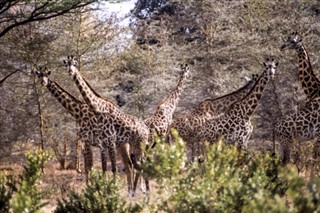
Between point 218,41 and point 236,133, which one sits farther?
point 218,41

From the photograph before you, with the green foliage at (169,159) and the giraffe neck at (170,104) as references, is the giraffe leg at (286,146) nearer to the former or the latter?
the giraffe neck at (170,104)

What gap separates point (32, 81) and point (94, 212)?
13.0 m

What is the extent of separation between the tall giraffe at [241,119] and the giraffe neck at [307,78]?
2.69 ft

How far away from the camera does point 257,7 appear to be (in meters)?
22.6

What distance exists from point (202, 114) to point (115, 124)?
3.36m

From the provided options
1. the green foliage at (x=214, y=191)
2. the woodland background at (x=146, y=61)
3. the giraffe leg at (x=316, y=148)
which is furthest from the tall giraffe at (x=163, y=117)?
the green foliage at (x=214, y=191)

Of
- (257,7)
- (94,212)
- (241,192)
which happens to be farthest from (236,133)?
(257,7)

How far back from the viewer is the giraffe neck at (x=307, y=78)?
13.1m

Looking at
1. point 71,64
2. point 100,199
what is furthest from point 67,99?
point 100,199

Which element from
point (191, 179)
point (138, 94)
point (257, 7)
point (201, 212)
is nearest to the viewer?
point (201, 212)

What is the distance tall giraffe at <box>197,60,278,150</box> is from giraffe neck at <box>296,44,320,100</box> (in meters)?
0.82

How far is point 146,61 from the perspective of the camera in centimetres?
2194

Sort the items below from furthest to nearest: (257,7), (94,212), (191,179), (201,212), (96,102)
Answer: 1. (257,7)
2. (96,102)
3. (94,212)
4. (191,179)
5. (201,212)

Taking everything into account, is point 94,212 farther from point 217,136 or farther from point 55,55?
point 55,55
